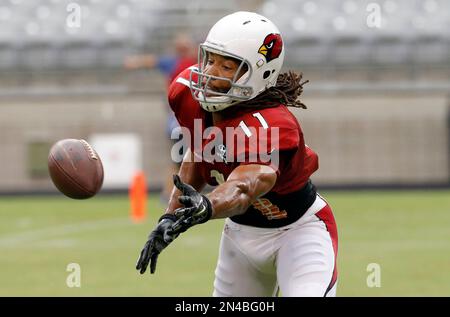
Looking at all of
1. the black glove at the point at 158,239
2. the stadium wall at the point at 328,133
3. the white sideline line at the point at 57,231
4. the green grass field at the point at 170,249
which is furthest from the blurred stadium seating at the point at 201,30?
the black glove at the point at 158,239

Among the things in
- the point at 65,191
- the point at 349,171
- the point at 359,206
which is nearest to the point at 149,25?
the point at 349,171

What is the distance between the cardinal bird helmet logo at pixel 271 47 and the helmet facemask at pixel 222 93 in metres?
0.10

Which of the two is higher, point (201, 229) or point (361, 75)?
point (361, 75)

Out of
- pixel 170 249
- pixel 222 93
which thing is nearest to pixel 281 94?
pixel 222 93

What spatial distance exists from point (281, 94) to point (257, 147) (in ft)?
1.53

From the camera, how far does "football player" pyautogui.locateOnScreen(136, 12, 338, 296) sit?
10.1 ft

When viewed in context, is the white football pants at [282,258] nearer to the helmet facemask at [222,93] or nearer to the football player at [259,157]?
the football player at [259,157]

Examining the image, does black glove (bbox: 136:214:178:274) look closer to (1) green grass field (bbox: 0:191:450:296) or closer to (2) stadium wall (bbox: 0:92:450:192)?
(1) green grass field (bbox: 0:191:450:296)

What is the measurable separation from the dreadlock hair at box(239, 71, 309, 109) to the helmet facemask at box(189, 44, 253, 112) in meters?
0.06

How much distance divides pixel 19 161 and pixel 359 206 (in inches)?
196

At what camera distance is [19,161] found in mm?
12297

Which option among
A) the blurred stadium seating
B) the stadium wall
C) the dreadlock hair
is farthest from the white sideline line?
the blurred stadium seating
